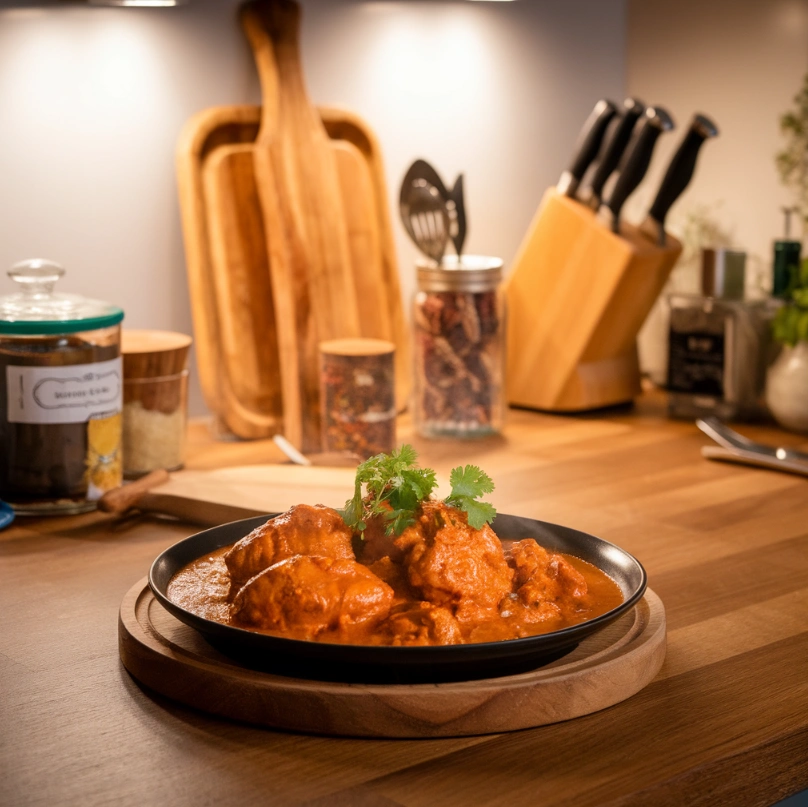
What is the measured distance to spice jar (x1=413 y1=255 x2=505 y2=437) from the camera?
5.07 feet

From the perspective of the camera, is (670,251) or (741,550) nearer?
(741,550)

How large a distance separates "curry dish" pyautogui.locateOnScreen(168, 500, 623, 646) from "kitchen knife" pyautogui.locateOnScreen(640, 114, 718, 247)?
0.90 metres

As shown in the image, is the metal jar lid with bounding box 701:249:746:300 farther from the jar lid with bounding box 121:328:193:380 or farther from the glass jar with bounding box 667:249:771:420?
the jar lid with bounding box 121:328:193:380

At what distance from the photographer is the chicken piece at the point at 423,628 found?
728mm

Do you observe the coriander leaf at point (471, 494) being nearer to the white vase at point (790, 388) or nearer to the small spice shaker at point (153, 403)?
the small spice shaker at point (153, 403)

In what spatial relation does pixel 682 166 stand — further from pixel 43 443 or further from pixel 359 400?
pixel 43 443

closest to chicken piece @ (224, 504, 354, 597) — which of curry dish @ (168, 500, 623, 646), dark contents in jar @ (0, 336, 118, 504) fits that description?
curry dish @ (168, 500, 623, 646)

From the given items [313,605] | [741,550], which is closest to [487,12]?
[741,550]

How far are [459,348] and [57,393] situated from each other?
59 centimetres

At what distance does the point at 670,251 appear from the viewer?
164 cm

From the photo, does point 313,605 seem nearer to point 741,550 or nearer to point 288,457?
point 741,550

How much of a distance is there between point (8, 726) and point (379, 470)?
0.98 ft

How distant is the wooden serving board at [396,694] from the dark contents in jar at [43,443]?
43cm

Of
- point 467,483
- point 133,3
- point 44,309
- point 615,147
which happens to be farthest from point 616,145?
point 467,483
